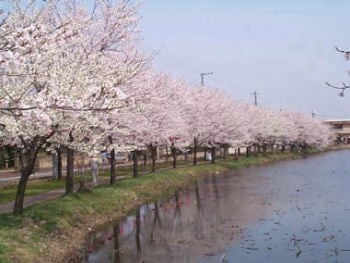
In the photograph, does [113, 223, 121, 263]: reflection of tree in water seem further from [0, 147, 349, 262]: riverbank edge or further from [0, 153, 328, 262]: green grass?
[0, 153, 328, 262]: green grass

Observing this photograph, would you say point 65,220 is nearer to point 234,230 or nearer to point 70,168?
point 70,168

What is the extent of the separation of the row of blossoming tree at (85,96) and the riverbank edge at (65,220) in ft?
3.72

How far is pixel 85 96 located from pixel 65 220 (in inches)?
262

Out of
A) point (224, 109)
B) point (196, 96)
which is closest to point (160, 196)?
point (196, 96)

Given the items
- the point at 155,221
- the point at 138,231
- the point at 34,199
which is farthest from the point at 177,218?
the point at 34,199

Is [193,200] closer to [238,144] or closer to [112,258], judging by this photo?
[112,258]

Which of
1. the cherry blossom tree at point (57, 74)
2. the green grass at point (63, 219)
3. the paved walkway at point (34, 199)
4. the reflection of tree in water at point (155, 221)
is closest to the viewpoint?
the cherry blossom tree at point (57, 74)

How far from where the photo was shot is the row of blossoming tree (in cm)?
732

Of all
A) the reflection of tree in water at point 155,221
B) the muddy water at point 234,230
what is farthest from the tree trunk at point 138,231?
the reflection of tree in water at point 155,221

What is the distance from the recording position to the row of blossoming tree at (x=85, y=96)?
7.32 m

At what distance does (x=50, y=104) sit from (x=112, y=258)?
7325 millimetres

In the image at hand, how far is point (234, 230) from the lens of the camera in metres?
16.9

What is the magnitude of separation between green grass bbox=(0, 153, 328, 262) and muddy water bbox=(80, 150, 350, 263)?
2.30 feet

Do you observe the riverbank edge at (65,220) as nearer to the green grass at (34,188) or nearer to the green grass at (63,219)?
the green grass at (63,219)
